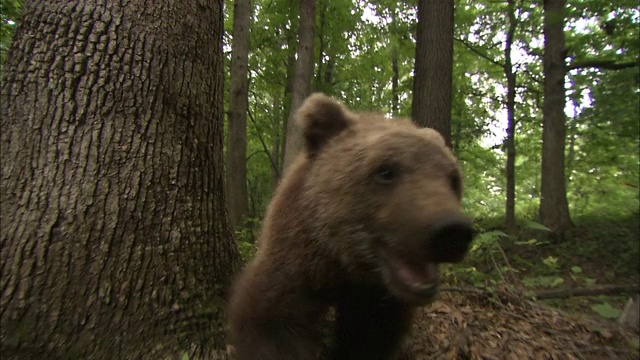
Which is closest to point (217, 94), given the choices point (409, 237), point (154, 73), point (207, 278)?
point (154, 73)

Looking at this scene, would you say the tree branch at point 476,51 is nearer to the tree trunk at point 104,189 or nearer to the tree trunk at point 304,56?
the tree trunk at point 304,56

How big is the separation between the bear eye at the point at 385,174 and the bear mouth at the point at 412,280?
412mm

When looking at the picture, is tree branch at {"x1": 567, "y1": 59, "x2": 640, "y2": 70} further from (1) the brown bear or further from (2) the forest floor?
(1) the brown bear

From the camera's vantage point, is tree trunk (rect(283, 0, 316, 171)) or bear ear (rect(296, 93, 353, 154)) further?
tree trunk (rect(283, 0, 316, 171))

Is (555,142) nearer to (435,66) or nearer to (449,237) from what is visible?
(435,66)

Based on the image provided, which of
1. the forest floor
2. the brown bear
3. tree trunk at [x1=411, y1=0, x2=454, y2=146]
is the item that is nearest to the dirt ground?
the forest floor

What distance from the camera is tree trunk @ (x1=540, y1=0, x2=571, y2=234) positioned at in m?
14.0

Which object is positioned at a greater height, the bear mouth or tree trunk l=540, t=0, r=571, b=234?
tree trunk l=540, t=0, r=571, b=234

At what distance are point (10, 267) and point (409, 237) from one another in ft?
7.10

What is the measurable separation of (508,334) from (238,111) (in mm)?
8721

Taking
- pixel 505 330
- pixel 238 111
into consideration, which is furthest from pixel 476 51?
pixel 505 330

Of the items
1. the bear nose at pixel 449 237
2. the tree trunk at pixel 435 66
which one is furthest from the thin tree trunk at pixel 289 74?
the bear nose at pixel 449 237

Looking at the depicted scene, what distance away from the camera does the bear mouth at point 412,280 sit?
7.42 ft

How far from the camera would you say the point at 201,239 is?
3057 mm
